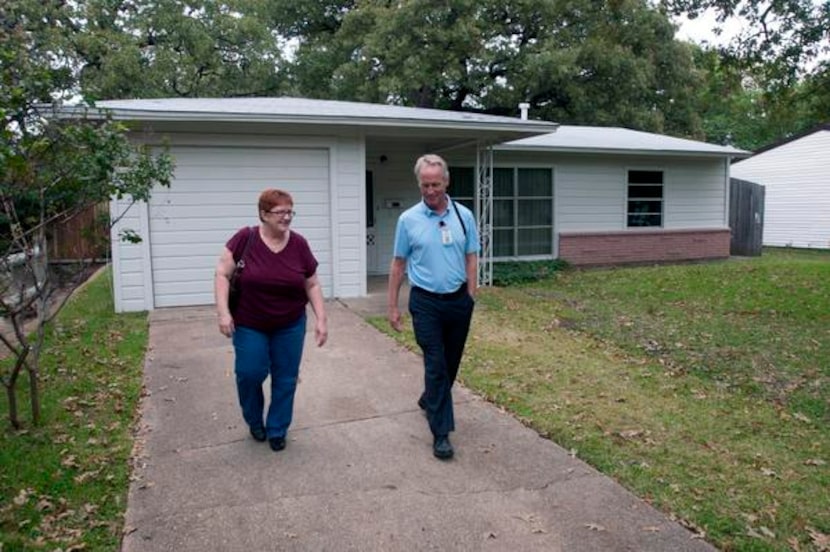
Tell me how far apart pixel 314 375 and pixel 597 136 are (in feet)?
42.0

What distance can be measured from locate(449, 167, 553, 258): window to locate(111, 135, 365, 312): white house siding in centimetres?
431

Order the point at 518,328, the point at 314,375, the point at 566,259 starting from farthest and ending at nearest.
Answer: the point at 566,259, the point at 518,328, the point at 314,375

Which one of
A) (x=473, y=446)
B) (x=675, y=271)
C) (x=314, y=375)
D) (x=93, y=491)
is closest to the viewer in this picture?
(x=93, y=491)

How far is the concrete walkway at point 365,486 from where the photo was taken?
311 centimetres

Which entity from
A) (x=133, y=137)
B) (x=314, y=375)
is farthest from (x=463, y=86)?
(x=314, y=375)

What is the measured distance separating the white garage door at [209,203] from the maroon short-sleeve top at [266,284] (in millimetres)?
5854

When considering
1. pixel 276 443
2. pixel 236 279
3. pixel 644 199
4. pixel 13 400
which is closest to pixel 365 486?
pixel 276 443

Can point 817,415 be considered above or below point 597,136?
below

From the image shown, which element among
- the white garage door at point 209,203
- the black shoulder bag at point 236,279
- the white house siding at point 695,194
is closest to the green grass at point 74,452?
the black shoulder bag at point 236,279

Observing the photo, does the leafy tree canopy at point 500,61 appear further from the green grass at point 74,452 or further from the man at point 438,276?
the man at point 438,276

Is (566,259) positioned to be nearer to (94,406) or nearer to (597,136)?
(597,136)

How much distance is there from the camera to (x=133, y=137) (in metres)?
8.83

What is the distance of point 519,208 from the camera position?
14352 mm

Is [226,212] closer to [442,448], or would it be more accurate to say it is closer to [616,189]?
[442,448]
